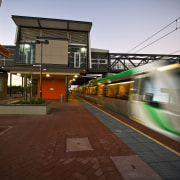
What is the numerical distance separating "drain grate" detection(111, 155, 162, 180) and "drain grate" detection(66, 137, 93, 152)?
102cm

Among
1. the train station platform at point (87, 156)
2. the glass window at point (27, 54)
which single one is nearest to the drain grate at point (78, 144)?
the train station platform at point (87, 156)

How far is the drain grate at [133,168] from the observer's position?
8.96 ft

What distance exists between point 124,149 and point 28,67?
634 inches

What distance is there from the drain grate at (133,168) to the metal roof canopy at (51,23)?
73.8 ft

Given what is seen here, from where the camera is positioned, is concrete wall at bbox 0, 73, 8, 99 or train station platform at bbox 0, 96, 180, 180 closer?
train station platform at bbox 0, 96, 180, 180

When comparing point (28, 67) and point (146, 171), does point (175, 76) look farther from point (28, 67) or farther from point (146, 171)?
point (28, 67)

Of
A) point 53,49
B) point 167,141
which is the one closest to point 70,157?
point 167,141

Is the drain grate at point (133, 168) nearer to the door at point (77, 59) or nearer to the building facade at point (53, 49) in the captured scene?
the building facade at point (53, 49)

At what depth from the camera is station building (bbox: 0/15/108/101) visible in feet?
60.2

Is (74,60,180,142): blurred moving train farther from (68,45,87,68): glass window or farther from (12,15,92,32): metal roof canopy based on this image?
(12,15,92,32): metal roof canopy

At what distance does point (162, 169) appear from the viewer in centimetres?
298

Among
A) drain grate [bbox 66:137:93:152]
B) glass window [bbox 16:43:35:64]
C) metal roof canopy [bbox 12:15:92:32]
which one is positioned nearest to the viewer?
drain grate [bbox 66:137:93:152]

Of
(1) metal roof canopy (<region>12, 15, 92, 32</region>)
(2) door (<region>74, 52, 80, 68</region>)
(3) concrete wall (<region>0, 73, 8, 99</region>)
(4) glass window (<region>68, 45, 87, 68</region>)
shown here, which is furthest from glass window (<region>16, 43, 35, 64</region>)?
(2) door (<region>74, 52, 80, 68</region>)

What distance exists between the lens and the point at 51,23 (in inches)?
846
